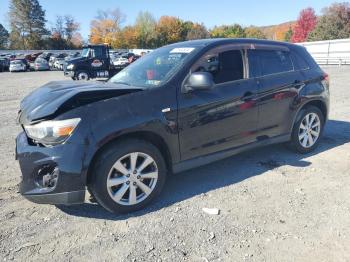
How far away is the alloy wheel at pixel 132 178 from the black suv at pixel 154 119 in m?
0.01

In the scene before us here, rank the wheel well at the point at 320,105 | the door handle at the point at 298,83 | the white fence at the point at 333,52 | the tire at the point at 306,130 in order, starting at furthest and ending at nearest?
the white fence at the point at 333,52 < the wheel well at the point at 320,105 < the tire at the point at 306,130 < the door handle at the point at 298,83

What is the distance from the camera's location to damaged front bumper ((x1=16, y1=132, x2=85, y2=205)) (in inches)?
132

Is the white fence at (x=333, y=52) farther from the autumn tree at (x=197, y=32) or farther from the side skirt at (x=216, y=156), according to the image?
the autumn tree at (x=197, y=32)

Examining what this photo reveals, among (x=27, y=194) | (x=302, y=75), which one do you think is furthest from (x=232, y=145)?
(x=27, y=194)

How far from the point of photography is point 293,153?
18.6 feet

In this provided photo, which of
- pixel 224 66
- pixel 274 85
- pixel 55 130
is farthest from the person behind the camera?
pixel 274 85

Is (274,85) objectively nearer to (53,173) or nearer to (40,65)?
(53,173)

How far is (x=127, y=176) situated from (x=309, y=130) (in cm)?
326

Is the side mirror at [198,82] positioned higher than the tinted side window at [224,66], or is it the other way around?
the tinted side window at [224,66]

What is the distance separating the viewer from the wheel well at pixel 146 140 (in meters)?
3.56

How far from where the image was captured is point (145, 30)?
9588 centimetres

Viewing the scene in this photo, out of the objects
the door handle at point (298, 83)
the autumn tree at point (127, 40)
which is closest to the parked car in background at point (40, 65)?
the door handle at point (298, 83)

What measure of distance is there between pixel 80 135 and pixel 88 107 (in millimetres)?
301

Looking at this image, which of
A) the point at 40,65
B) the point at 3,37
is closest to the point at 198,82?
the point at 40,65
